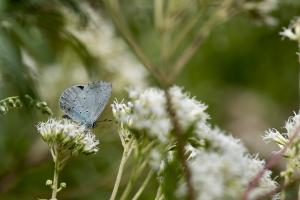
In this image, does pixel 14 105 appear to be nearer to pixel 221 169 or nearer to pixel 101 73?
pixel 221 169

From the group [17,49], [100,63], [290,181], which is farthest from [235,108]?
[290,181]

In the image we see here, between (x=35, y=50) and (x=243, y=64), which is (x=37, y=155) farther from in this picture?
(x=243, y=64)

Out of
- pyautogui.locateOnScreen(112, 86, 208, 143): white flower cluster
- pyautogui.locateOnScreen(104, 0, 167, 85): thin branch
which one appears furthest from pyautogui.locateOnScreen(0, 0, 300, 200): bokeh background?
pyautogui.locateOnScreen(104, 0, 167, 85): thin branch

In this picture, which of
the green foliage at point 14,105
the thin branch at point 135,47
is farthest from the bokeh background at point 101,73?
the thin branch at point 135,47

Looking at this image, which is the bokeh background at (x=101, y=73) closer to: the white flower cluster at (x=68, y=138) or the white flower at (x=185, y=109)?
the white flower cluster at (x=68, y=138)

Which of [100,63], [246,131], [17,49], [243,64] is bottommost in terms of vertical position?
[17,49]

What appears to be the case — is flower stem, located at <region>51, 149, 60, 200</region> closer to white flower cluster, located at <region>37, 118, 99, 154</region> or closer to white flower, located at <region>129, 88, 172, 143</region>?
white flower cluster, located at <region>37, 118, 99, 154</region>

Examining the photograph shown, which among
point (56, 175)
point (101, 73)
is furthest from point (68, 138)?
point (101, 73)
